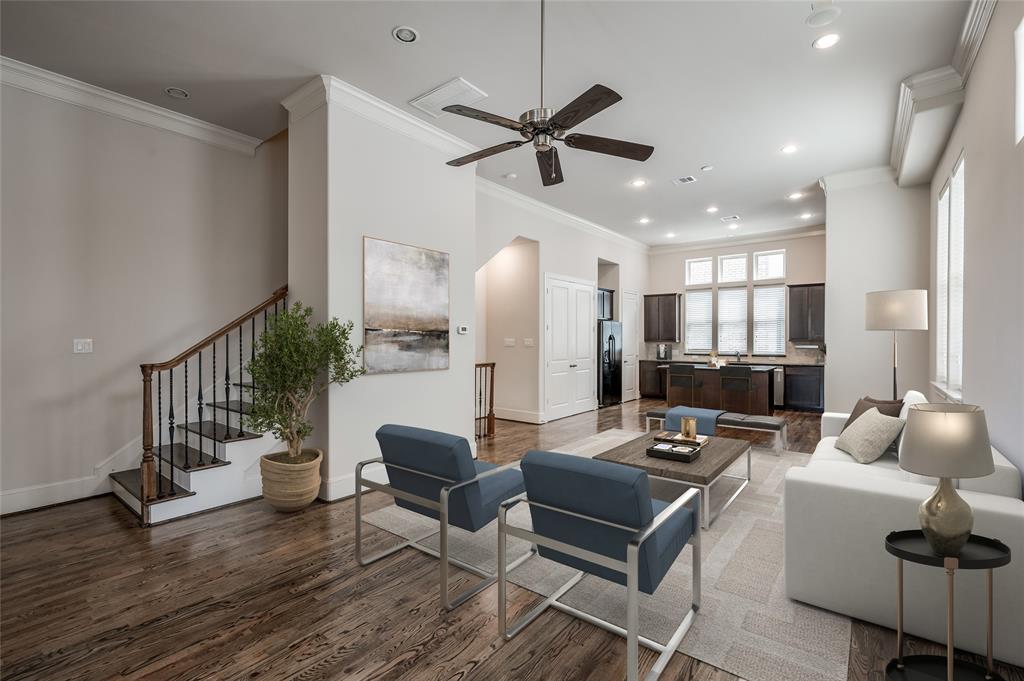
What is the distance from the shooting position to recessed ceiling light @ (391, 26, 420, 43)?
3094mm

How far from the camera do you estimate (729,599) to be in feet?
7.79

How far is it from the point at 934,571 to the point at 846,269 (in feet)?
16.0

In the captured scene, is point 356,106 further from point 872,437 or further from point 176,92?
point 872,437

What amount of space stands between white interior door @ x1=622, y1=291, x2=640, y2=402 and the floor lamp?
519 cm

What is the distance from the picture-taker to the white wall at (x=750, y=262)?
8656 mm

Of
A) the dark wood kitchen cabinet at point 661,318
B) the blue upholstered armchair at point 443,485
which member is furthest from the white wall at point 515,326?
the blue upholstered armchair at point 443,485

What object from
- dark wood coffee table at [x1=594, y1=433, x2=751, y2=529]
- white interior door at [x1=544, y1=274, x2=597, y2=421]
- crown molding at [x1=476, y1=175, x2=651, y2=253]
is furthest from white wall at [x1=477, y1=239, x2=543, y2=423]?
dark wood coffee table at [x1=594, y1=433, x2=751, y2=529]

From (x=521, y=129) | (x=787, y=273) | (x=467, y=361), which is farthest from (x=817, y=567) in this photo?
(x=787, y=273)

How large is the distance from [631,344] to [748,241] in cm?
302

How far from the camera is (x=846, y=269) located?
582 cm

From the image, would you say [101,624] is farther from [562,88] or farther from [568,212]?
[568,212]

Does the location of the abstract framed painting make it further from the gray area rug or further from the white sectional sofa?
the white sectional sofa

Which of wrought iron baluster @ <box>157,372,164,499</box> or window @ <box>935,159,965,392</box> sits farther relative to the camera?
window @ <box>935,159,965,392</box>

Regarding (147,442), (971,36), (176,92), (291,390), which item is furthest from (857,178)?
(147,442)
